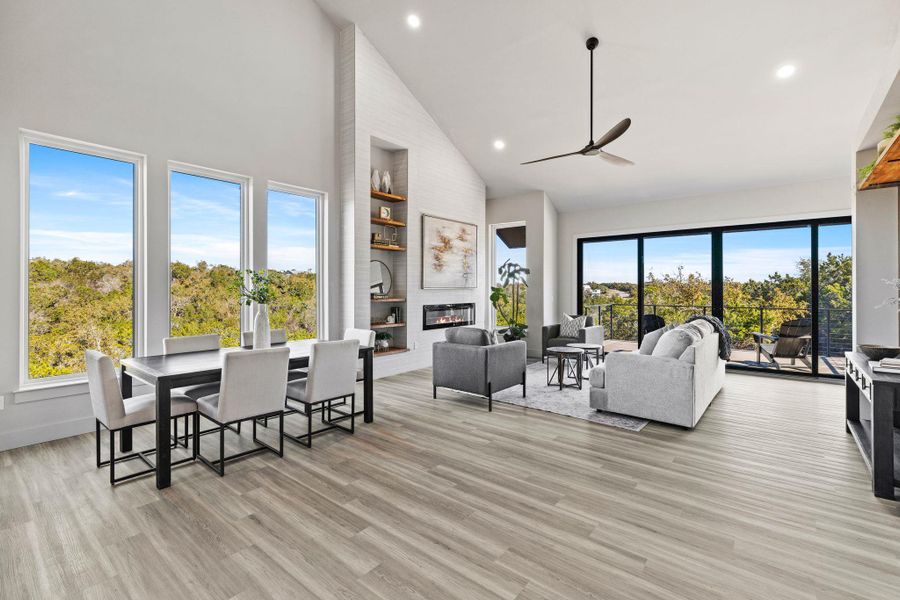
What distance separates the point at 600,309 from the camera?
7.92 metres

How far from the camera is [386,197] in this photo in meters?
6.45

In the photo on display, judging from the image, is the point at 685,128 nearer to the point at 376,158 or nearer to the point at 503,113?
the point at 503,113

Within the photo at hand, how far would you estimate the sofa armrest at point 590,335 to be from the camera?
22.6 feet

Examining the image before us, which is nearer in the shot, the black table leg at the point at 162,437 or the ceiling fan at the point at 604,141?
the black table leg at the point at 162,437

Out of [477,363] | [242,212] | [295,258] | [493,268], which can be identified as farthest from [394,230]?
[477,363]

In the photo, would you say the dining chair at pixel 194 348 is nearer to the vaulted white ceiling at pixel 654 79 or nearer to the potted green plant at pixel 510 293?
the vaulted white ceiling at pixel 654 79

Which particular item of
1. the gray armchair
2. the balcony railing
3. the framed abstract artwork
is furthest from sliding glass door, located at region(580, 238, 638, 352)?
the framed abstract artwork

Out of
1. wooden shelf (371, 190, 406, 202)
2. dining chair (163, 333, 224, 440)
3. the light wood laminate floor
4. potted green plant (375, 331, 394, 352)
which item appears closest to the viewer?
the light wood laminate floor

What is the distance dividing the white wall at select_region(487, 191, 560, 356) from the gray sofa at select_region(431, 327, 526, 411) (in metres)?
2.89

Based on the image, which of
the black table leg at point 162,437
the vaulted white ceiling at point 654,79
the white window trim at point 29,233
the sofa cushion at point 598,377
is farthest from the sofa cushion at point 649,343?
the white window trim at point 29,233

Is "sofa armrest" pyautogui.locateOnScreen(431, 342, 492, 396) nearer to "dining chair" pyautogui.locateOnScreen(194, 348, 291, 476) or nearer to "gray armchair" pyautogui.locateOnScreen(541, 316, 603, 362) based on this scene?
"dining chair" pyautogui.locateOnScreen(194, 348, 291, 476)

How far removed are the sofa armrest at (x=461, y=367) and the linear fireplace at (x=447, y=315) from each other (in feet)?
6.95

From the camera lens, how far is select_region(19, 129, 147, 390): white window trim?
3.56 metres

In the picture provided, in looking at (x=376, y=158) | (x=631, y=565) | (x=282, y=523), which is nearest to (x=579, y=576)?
(x=631, y=565)
